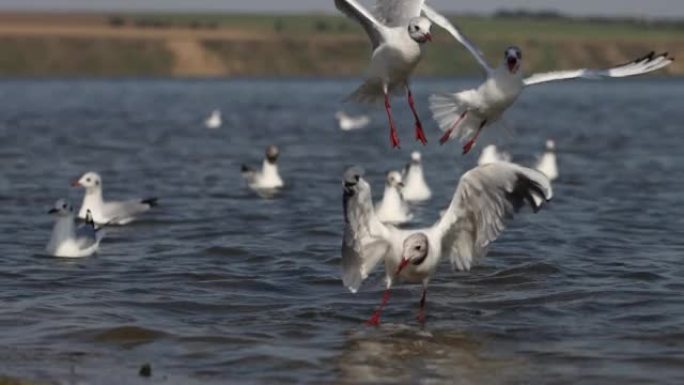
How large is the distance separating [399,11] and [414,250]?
3085mm

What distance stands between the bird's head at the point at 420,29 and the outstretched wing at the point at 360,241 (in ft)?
5.89

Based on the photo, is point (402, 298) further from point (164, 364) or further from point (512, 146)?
point (512, 146)

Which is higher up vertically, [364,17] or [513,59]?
[364,17]

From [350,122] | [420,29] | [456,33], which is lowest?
[420,29]

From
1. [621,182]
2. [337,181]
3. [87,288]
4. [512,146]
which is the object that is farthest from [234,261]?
[512,146]

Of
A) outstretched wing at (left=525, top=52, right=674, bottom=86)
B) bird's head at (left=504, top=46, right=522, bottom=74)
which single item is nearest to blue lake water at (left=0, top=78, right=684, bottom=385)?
bird's head at (left=504, top=46, right=522, bottom=74)

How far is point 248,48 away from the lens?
114 meters

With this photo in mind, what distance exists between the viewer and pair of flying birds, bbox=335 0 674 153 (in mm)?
13352

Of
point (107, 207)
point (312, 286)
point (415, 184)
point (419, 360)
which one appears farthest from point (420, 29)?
point (415, 184)

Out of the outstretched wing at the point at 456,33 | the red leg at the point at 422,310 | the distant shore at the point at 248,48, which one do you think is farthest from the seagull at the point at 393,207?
the distant shore at the point at 248,48

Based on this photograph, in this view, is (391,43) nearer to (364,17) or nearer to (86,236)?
(364,17)

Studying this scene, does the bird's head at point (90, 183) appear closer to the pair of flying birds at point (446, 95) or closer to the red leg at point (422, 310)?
the pair of flying birds at point (446, 95)

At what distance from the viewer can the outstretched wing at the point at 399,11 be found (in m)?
14.4

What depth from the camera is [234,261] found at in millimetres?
16781
